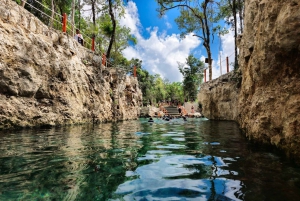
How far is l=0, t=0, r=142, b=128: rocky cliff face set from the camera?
741cm

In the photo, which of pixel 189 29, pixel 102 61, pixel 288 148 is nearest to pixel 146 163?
pixel 288 148

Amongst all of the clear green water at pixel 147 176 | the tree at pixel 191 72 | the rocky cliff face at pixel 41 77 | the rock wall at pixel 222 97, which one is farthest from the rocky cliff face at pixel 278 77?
the tree at pixel 191 72

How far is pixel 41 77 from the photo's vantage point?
8969 millimetres

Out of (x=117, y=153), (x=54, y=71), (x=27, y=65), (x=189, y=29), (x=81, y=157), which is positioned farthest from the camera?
(x=189, y=29)

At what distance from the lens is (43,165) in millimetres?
2836

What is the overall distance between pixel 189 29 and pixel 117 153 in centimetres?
2030

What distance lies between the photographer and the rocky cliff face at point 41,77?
741cm

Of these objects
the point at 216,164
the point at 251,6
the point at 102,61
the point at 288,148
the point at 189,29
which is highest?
the point at 189,29

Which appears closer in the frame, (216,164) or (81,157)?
(216,164)

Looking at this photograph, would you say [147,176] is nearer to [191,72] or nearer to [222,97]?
[222,97]

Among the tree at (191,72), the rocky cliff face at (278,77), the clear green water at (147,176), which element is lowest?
the clear green water at (147,176)

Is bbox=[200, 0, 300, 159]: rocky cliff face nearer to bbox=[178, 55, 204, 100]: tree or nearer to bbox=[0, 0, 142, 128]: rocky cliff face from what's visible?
bbox=[0, 0, 142, 128]: rocky cliff face

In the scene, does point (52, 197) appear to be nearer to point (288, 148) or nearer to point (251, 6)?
point (288, 148)

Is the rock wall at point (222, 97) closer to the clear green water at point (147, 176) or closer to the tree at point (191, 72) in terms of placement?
the clear green water at point (147, 176)
